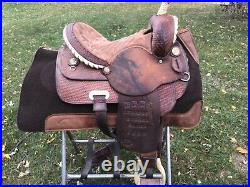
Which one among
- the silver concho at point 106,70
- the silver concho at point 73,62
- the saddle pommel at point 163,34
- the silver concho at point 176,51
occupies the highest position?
the saddle pommel at point 163,34

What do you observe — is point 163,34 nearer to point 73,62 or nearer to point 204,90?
point 73,62

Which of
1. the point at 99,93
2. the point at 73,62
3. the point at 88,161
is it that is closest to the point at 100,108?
the point at 99,93

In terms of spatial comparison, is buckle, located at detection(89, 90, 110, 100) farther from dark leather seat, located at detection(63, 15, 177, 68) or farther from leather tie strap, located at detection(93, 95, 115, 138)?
dark leather seat, located at detection(63, 15, 177, 68)

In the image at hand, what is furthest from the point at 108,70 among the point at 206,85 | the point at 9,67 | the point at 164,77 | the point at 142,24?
the point at 142,24

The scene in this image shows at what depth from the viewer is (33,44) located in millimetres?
5590

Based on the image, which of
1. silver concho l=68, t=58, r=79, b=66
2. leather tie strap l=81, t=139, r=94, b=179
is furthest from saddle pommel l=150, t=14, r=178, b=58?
leather tie strap l=81, t=139, r=94, b=179

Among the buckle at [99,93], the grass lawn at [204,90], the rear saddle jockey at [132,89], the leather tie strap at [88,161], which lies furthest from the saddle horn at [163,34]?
the grass lawn at [204,90]

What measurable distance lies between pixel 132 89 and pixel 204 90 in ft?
7.50

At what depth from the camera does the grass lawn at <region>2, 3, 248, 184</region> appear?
2.66 metres

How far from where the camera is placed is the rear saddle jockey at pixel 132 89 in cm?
177

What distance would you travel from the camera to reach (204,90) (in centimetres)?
385

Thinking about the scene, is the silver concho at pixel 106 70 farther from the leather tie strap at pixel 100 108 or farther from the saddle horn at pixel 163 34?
the saddle horn at pixel 163 34

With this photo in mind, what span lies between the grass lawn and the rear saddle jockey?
0.86 metres

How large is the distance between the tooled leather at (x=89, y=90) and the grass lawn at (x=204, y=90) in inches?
39.0
